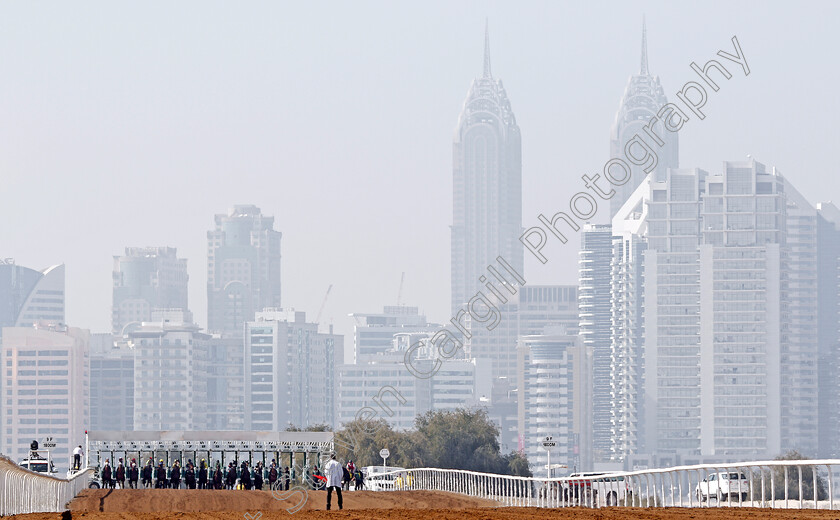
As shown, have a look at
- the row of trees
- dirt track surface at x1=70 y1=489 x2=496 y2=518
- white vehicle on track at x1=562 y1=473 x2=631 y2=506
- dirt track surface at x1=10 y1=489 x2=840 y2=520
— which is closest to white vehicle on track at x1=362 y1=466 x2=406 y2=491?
dirt track surface at x1=70 y1=489 x2=496 y2=518

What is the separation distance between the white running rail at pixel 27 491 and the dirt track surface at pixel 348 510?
706 millimetres

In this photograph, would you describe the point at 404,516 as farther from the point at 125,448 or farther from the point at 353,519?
the point at 125,448

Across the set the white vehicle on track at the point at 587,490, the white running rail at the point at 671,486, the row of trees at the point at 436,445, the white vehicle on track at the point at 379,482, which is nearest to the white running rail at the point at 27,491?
the white running rail at the point at 671,486

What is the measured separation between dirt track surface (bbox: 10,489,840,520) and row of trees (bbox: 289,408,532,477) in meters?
73.7

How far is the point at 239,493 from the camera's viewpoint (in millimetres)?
55469

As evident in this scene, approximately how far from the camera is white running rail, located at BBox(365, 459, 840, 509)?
107 ft

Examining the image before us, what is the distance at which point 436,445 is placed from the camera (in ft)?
472

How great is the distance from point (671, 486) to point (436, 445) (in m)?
109

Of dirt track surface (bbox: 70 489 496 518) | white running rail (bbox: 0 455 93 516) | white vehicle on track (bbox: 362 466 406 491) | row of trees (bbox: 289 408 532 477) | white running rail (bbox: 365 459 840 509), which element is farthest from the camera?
row of trees (bbox: 289 408 532 477)

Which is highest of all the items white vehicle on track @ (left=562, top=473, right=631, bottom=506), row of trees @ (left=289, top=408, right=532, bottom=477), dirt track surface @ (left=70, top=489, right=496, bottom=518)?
white vehicle on track @ (left=562, top=473, right=631, bottom=506)

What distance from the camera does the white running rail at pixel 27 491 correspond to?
33594mm

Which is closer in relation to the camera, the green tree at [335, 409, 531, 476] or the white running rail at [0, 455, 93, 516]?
the white running rail at [0, 455, 93, 516]

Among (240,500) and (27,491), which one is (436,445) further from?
(27,491)

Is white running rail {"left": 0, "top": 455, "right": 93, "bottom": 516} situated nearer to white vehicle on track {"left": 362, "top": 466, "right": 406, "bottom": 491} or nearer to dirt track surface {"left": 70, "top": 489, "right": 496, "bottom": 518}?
dirt track surface {"left": 70, "top": 489, "right": 496, "bottom": 518}
